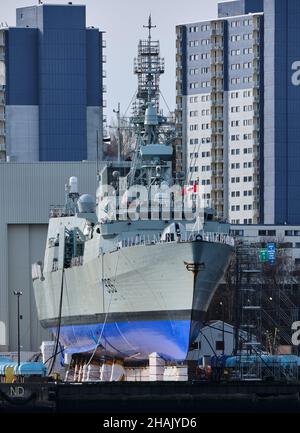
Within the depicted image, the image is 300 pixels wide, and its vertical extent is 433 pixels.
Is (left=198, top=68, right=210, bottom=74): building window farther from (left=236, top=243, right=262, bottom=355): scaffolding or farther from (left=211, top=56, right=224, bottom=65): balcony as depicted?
(left=236, top=243, right=262, bottom=355): scaffolding

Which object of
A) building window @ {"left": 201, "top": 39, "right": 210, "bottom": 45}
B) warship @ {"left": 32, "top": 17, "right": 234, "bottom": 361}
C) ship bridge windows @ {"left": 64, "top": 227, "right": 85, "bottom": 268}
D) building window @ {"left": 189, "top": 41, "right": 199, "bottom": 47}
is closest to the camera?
warship @ {"left": 32, "top": 17, "right": 234, "bottom": 361}

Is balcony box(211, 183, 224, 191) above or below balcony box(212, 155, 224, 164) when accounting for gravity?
below

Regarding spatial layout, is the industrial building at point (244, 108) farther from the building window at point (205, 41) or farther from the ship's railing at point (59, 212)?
the ship's railing at point (59, 212)

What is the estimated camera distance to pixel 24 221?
366 ft

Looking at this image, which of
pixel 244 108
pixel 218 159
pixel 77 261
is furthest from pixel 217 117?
pixel 77 261

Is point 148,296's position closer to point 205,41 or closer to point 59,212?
point 59,212

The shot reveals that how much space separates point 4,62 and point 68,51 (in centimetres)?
798

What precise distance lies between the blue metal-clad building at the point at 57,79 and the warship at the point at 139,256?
60.6 metres

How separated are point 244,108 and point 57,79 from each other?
24342mm

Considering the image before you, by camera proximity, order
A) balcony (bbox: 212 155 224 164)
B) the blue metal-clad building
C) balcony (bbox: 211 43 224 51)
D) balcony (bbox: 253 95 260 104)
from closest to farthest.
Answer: the blue metal-clad building
balcony (bbox: 253 95 260 104)
balcony (bbox: 211 43 224 51)
balcony (bbox: 212 155 224 164)

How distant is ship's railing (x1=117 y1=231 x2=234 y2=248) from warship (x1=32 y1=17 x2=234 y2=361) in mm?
76

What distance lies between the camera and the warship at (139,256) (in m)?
87.5

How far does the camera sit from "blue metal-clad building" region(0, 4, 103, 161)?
551ft

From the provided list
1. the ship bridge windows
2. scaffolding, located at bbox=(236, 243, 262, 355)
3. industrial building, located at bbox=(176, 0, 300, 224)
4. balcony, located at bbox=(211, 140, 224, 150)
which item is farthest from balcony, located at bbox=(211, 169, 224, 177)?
the ship bridge windows
